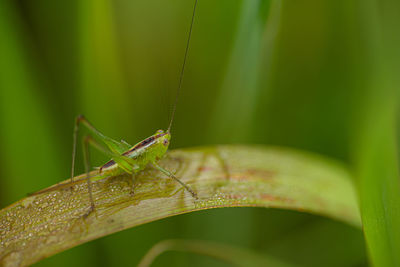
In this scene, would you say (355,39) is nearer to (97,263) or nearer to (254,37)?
(254,37)

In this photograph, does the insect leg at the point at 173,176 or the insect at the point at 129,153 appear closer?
the insect leg at the point at 173,176

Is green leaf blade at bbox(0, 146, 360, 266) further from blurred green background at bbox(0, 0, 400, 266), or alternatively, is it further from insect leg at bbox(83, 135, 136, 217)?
blurred green background at bbox(0, 0, 400, 266)

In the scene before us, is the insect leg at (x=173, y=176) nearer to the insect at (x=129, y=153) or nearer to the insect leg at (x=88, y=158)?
the insect at (x=129, y=153)

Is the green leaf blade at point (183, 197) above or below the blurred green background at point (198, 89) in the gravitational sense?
below

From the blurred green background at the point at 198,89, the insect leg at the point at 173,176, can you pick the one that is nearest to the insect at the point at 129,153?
the insect leg at the point at 173,176

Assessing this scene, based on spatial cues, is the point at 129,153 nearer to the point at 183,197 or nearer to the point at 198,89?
the point at 183,197

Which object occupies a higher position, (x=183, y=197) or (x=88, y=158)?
(x=88, y=158)

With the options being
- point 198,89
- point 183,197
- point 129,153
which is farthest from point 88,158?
point 198,89

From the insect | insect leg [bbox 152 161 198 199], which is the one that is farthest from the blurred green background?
insect leg [bbox 152 161 198 199]
